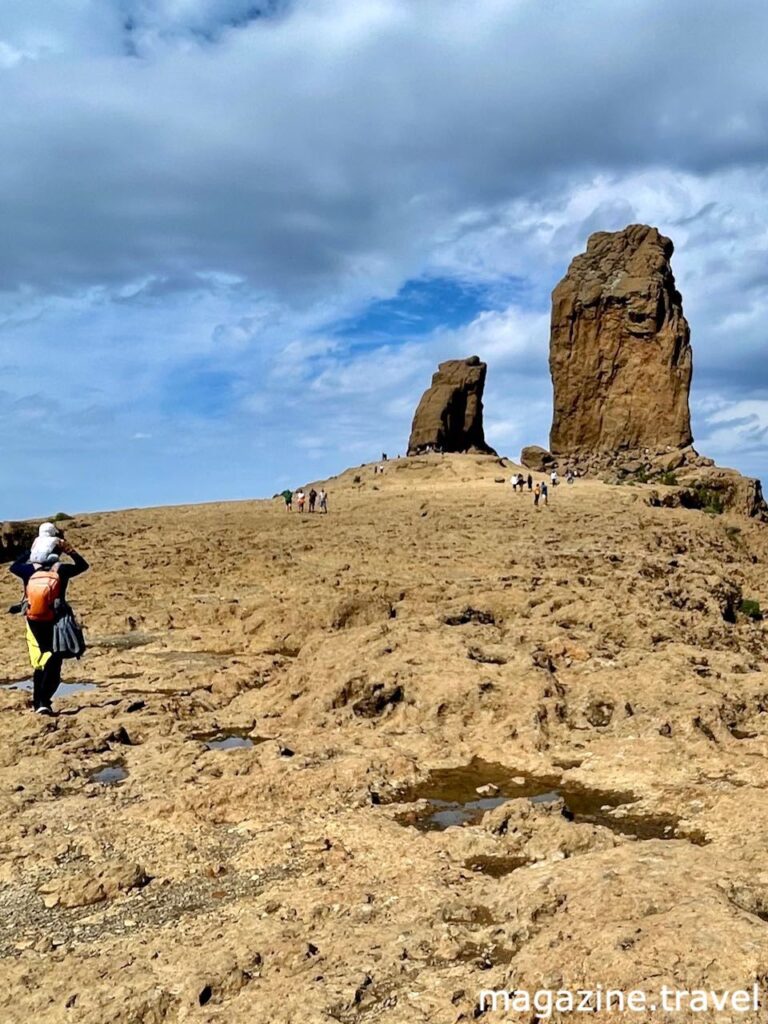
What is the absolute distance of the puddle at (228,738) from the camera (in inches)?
290

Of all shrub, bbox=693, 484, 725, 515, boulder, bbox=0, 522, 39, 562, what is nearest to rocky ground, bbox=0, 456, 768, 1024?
boulder, bbox=0, 522, 39, 562

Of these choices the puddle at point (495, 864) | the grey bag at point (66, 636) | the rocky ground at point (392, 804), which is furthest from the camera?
the grey bag at point (66, 636)

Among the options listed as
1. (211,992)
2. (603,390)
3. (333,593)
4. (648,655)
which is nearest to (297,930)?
(211,992)

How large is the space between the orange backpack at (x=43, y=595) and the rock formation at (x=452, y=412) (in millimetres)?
50420

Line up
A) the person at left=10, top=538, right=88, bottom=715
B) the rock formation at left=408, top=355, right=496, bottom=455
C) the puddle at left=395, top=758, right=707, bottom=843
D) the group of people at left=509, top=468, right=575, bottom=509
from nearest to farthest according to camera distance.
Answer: the puddle at left=395, top=758, right=707, bottom=843 → the person at left=10, top=538, right=88, bottom=715 → the group of people at left=509, top=468, right=575, bottom=509 → the rock formation at left=408, top=355, right=496, bottom=455

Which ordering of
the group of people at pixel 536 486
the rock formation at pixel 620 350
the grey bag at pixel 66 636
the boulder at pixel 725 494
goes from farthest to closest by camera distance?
the rock formation at pixel 620 350 → the boulder at pixel 725 494 → the group of people at pixel 536 486 → the grey bag at pixel 66 636

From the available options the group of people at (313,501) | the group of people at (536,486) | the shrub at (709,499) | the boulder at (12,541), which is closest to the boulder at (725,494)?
the shrub at (709,499)

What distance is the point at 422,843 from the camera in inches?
195

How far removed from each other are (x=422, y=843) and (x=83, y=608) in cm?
1061

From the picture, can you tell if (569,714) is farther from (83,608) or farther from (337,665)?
(83,608)

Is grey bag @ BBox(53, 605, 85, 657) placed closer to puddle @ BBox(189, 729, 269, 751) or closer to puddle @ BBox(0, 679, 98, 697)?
puddle @ BBox(0, 679, 98, 697)

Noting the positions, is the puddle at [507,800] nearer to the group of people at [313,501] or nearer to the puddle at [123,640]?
the puddle at [123,640]

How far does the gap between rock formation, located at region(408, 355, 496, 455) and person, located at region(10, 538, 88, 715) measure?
50.3 m

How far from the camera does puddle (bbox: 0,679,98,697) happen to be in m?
9.31
